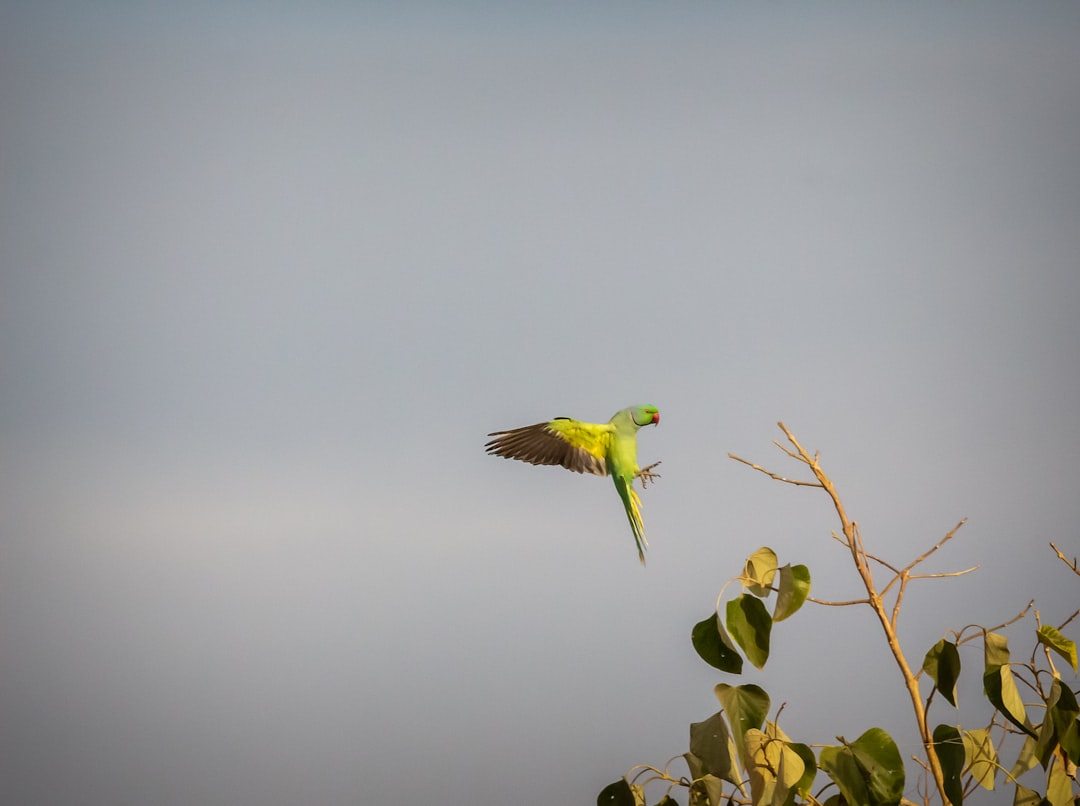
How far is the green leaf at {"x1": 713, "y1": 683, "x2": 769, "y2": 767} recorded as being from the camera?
4.13ft

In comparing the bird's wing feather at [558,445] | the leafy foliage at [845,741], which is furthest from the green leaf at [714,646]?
the bird's wing feather at [558,445]

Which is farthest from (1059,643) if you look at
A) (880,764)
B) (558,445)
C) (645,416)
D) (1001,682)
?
(558,445)

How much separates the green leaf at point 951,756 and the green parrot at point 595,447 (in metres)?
0.98

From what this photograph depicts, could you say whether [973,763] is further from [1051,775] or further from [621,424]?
[621,424]

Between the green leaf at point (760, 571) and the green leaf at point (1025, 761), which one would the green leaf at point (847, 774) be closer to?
the green leaf at point (760, 571)

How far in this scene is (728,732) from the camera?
4.58ft

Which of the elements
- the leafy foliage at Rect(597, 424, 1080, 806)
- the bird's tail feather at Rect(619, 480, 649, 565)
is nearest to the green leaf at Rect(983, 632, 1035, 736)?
the leafy foliage at Rect(597, 424, 1080, 806)

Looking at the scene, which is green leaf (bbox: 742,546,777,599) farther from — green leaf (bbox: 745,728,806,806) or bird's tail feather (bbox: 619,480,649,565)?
bird's tail feather (bbox: 619,480,649,565)

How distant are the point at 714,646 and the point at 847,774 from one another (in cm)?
23

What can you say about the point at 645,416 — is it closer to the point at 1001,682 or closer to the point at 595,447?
the point at 595,447

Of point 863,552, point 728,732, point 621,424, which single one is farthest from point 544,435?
point 863,552

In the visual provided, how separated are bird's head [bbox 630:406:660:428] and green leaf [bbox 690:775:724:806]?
110 cm

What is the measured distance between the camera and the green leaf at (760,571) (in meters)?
1.25

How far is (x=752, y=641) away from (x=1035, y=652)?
1.54 ft
